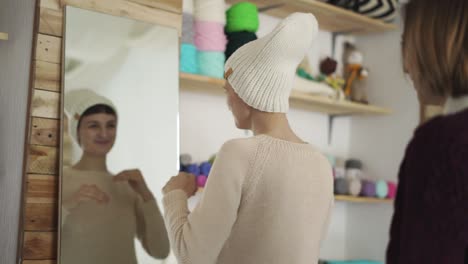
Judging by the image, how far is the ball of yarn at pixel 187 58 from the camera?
184 centimetres

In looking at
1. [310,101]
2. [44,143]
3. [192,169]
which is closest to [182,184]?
[44,143]

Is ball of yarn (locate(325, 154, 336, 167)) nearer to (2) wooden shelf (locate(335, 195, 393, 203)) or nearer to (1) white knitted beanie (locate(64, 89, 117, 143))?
(2) wooden shelf (locate(335, 195, 393, 203))

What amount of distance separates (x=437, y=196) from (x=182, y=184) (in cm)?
67

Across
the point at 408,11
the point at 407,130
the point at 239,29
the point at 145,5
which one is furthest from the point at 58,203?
the point at 407,130

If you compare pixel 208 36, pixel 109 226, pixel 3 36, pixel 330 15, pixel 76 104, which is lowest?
pixel 109 226

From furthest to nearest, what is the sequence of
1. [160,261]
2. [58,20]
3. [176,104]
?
[176,104]
[160,261]
[58,20]

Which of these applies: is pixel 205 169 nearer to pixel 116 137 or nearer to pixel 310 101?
pixel 116 137

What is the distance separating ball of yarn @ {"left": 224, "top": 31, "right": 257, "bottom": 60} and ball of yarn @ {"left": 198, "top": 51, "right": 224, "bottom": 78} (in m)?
0.06

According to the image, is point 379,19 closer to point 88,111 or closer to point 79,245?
point 88,111

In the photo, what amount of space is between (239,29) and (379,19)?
32.0 inches

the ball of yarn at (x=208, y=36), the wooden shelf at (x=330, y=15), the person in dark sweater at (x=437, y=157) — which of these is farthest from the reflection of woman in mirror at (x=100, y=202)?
the person in dark sweater at (x=437, y=157)

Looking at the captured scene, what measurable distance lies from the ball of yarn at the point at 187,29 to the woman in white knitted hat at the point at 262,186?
0.67 meters

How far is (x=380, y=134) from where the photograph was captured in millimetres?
2570

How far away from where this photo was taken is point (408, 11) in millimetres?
811
